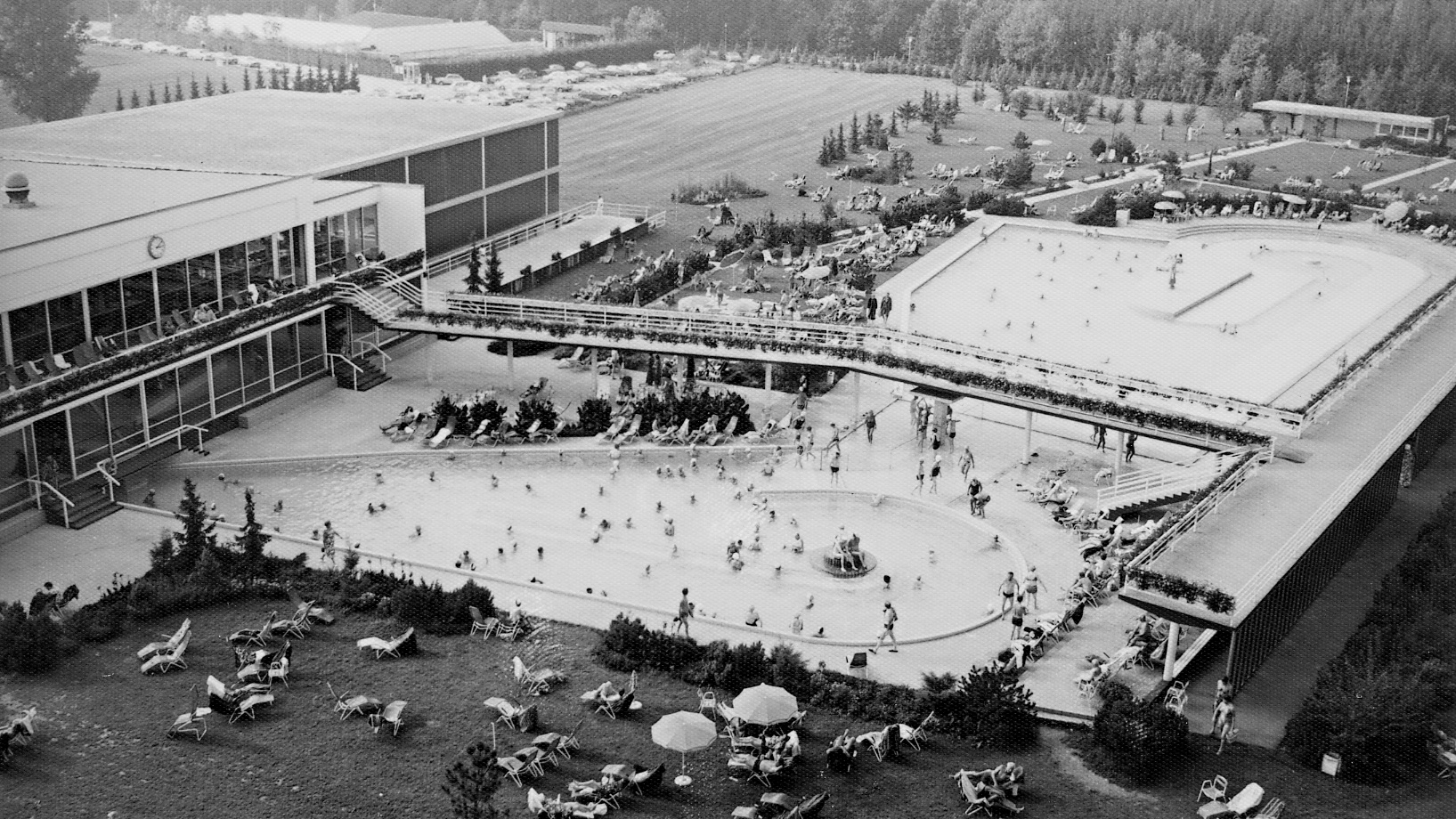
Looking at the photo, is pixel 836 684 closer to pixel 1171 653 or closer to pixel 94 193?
pixel 1171 653

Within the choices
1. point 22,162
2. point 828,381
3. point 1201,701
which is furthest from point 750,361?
point 22,162

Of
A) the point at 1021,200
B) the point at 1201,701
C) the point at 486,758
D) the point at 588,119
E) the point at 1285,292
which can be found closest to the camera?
the point at 486,758

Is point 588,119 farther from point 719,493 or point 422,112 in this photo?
point 719,493

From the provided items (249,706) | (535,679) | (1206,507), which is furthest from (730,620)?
(1206,507)

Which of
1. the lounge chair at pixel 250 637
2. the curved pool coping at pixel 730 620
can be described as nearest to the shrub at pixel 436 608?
the curved pool coping at pixel 730 620

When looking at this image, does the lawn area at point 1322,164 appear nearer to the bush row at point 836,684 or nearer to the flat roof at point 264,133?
the flat roof at point 264,133

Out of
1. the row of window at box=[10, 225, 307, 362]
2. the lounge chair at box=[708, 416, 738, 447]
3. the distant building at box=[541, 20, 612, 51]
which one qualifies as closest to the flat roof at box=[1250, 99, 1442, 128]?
the distant building at box=[541, 20, 612, 51]

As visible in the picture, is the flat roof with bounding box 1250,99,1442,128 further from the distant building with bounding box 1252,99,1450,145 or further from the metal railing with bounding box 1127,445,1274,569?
the metal railing with bounding box 1127,445,1274,569
